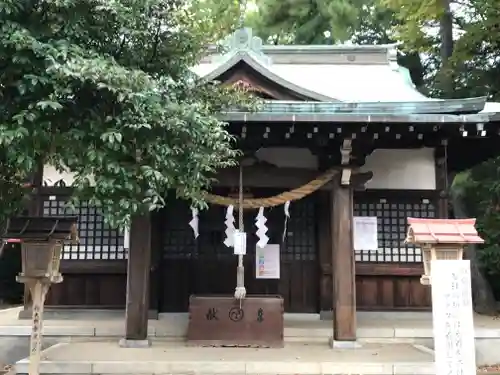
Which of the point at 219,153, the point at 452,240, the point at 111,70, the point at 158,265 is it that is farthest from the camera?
the point at 158,265

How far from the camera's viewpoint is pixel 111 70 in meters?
4.52

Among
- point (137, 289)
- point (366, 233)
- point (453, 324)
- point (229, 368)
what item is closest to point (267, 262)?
point (366, 233)

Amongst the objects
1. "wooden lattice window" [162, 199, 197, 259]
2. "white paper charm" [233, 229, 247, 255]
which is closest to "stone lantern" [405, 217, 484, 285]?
"white paper charm" [233, 229, 247, 255]

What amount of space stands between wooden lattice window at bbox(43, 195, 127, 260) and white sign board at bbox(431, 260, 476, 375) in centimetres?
634

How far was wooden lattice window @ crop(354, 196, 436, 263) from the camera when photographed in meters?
9.80

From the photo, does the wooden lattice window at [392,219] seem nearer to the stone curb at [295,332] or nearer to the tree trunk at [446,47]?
the stone curb at [295,332]

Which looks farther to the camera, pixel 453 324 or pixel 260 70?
pixel 260 70

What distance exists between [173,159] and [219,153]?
0.79 meters

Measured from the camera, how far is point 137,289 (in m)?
7.79

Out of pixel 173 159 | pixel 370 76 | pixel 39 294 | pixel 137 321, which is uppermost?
pixel 370 76

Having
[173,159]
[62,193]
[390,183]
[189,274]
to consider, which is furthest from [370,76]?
[173,159]

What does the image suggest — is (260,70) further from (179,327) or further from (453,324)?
(453,324)

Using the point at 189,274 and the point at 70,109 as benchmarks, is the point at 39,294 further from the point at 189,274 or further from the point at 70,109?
the point at 189,274

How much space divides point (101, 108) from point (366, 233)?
6.12 m
